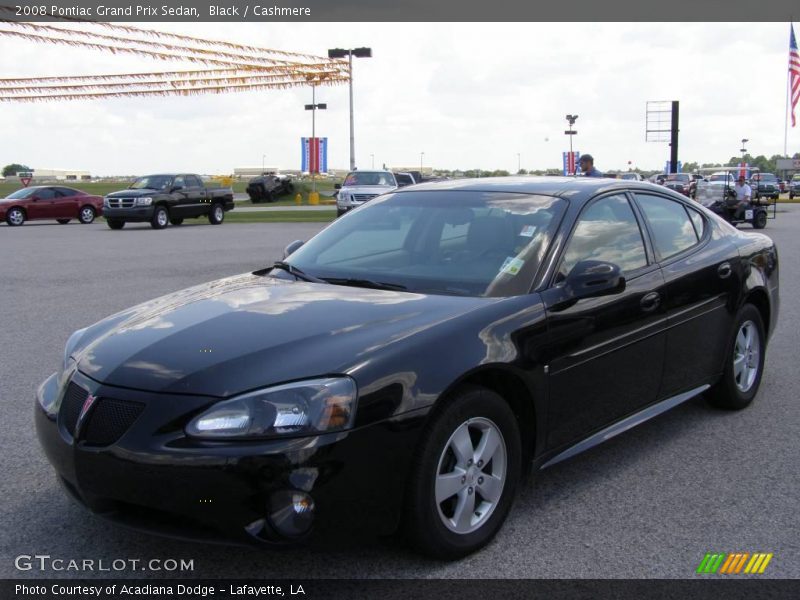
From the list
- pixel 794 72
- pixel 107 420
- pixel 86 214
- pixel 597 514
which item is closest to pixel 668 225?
pixel 597 514

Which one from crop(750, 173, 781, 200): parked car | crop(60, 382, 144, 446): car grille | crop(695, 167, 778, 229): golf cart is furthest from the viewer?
crop(750, 173, 781, 200): parked car

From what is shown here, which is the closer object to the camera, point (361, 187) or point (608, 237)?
point (608, 237)

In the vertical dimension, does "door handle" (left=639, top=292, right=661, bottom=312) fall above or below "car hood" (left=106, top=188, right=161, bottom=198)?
below

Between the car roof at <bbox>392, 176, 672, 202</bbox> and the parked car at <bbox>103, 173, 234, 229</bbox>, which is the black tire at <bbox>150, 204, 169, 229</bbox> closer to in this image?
the parked car at <bbox>103, 173, 234, 229</bbox>

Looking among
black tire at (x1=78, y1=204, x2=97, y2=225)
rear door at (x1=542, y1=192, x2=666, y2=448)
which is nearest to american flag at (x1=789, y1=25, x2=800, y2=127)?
black tire at (x1=78, y1=204, x2=97, y2=225)

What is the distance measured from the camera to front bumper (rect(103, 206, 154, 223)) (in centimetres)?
2692

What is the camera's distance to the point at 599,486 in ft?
14.2

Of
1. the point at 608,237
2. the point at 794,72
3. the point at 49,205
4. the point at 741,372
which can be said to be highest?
the point at 794,72

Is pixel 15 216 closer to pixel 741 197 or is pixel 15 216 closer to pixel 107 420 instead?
pixel 741 197

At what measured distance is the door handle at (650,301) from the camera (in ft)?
14.8

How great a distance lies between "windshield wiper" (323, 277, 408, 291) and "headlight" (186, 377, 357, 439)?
112cm

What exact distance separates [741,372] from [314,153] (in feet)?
166

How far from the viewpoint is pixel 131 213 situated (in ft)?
88.3

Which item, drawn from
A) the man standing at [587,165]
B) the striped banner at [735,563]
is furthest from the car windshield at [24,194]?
the striped banner at [735,563]
